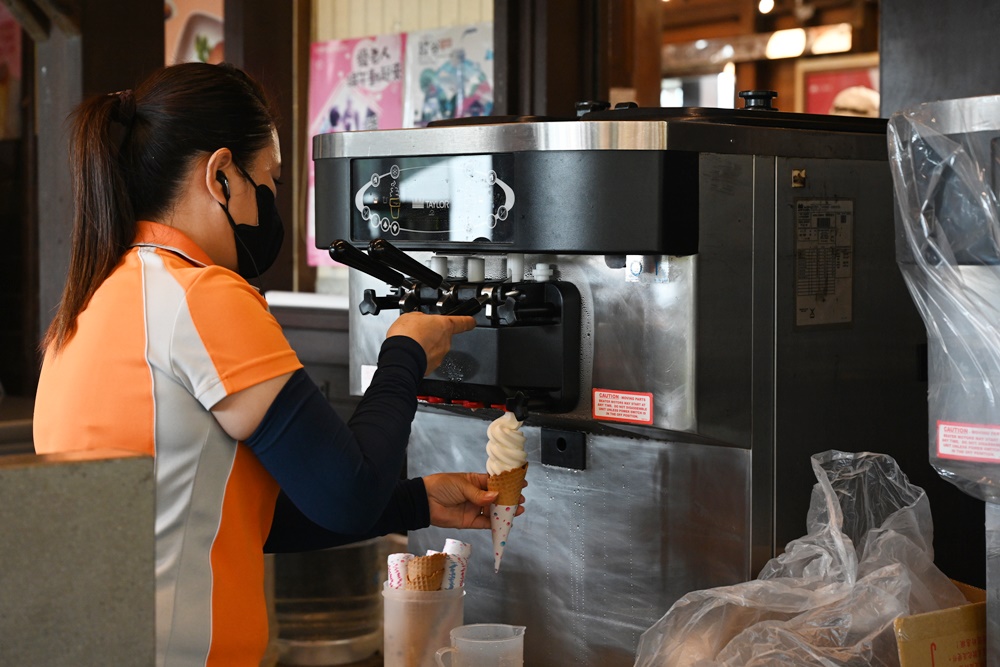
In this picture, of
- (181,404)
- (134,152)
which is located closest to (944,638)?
(181,404)

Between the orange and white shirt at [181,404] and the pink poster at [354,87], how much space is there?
211 centimetres

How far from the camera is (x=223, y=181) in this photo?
1.31m

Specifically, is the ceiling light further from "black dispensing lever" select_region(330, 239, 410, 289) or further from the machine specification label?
"black dispensing lever" select_region(330, 239, 410, 289)

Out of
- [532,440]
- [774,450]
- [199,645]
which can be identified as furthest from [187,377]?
[774,450]

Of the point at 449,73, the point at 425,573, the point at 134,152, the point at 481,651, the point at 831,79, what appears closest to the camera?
the point at 134,152

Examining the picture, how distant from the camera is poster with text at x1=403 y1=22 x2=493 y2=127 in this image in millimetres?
3086

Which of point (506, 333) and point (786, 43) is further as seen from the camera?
point (786, 43)

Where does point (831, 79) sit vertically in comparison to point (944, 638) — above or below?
above

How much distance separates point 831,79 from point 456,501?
380 cm

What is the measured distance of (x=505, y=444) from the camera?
4.93 feet

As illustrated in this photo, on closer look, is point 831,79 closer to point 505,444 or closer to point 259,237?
point 505,444

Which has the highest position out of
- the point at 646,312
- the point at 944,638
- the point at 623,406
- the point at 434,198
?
the point at 434,198

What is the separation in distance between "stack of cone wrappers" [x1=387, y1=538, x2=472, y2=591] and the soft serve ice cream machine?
10cm

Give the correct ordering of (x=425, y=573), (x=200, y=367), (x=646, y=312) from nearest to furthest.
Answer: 1. (x=200, y=367)
2. (x=646, y=312)
3. (x=425, y=573)
